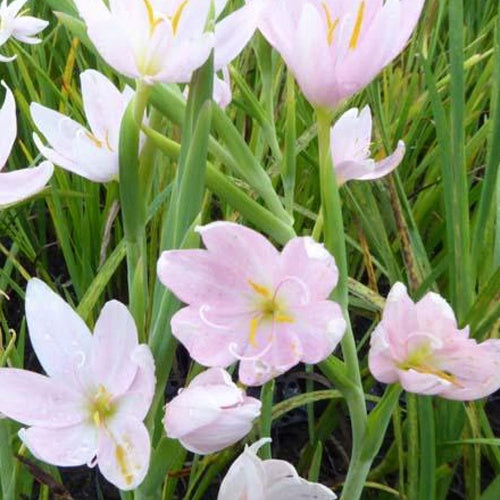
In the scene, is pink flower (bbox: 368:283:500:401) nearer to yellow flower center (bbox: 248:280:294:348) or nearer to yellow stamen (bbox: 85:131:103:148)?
yellow flower center (bbox: 248:280:294:348)

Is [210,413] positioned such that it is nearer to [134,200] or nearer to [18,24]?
[134,200]

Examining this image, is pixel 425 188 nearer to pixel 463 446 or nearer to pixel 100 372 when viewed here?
pixel 463 446

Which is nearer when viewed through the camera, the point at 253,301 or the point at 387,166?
the point at 253,301

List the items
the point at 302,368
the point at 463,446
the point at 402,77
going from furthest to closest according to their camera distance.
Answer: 1. the point at 402,77
2. the point at 302,368
3. the point at 463,446

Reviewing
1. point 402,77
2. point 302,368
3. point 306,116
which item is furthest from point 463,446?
point 402,77

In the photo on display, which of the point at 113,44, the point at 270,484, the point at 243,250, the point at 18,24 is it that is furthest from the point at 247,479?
the point at 18,24

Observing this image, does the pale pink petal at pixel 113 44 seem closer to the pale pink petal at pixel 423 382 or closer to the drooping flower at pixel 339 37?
the drooping flower at pixel 339 37
